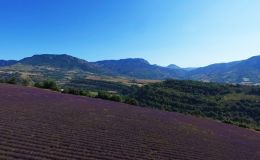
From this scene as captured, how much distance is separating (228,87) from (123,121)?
89181mm

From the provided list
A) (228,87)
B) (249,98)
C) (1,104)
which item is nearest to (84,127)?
(1,104)

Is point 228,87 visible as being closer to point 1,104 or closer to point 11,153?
point 1,104

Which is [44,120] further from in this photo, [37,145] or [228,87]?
[228,87]

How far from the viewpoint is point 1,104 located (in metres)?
34.3

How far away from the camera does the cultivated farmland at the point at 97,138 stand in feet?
65.4

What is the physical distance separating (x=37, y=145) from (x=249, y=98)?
86767 millimetres

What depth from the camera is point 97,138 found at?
83.4 ft

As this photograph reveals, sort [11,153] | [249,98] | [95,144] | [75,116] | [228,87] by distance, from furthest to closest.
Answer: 1. [228,87]
2. [249,98]
3. [75,116]
4. [95,144]
5. [11,153]

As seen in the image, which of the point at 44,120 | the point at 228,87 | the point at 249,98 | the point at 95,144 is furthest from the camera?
the point at 228,87

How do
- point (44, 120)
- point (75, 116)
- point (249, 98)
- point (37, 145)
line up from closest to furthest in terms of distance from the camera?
point (37, 145)
point (44, 120)
point (75, 116)
point (249, 98)

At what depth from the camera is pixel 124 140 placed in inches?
1039

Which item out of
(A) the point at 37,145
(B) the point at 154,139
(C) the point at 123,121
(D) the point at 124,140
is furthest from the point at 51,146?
(C) the point at 123,121

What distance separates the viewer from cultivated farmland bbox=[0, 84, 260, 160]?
65.4ft

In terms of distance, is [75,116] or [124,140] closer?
[124,140]
